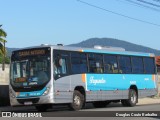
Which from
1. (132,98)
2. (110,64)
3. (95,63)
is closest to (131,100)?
(132,98)

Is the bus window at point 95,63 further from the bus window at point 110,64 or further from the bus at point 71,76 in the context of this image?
the bus window at point 110,64

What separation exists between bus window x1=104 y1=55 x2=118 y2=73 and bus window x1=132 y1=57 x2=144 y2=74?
199cm

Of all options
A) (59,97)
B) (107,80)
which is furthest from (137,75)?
(59,97)

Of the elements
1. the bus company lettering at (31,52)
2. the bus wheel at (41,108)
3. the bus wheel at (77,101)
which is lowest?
the bus wheel at (41,108)

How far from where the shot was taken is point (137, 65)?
96.9 feet

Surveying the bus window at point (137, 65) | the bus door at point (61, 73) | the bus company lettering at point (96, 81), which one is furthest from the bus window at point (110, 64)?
the bus door at point (61, 73)

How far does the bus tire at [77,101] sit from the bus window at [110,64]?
9.81ft

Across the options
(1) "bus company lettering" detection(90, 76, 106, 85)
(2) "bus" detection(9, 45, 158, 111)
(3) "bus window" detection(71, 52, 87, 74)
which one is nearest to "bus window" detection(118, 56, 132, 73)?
(2) "bus" detection(9, 45, 158, 111)

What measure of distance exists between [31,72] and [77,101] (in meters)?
2.85

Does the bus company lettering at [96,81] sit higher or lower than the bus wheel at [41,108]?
higher

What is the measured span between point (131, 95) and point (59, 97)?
7.00m

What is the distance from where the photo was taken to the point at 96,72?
25891 millimetres

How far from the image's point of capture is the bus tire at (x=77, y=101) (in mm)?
23875

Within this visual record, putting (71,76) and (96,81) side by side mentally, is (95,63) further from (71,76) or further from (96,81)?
(71,76)
